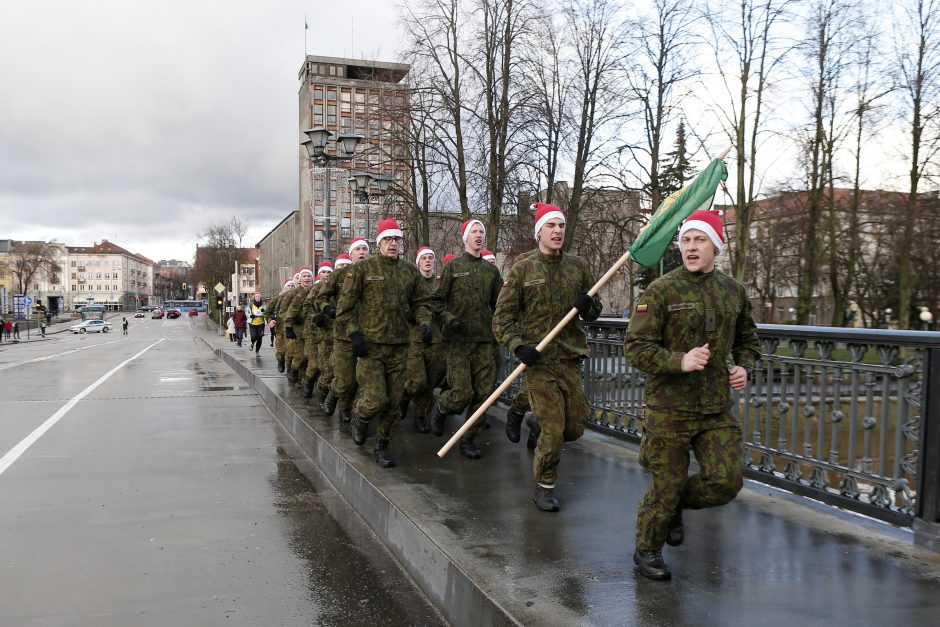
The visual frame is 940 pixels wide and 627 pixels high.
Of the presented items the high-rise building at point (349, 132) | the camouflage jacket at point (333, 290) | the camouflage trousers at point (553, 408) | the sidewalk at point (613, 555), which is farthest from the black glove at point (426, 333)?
the high-rise building at point (349, 132)

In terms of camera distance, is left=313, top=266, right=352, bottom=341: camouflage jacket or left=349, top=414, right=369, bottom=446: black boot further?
left=313, top=266, right=352, bottom=341: camouflage jacket

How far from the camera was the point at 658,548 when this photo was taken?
3.75m

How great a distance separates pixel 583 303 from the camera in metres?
5.03

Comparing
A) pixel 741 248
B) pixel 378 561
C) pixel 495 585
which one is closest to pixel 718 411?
pixel 495 585

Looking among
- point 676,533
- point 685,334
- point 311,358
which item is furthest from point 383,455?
point 311,358

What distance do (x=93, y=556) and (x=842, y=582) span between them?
4.30 metres

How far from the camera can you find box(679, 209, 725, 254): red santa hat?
3.75 meters

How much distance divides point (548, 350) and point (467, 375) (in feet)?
7.01

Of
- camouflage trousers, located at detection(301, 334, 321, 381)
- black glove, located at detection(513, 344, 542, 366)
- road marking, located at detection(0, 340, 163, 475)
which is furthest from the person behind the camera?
camouflage trousers, located at detection(301, 334, 321, 381)

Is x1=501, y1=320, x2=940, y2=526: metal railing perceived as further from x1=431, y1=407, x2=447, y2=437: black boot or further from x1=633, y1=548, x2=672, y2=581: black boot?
x1=431, y1=407, x2=447, y2=437: black boot

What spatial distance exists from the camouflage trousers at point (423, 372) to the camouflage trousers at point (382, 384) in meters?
0.53

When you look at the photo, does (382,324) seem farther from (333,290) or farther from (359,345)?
(333,290)

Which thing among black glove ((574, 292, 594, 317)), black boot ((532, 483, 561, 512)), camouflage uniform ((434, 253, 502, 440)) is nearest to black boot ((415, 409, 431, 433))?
camouflage uniform ((434, 253, 502, 440))

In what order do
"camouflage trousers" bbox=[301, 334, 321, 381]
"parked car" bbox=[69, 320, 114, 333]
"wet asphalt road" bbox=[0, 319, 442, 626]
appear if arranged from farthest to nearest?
1. "parked car" bbox=[69, 320, 114, 333]
2. "camouflage trousers" bbox=[301, 334, 321, 381]
3. "wet asphalt road" bbox=[0, 319, 442, 626]
